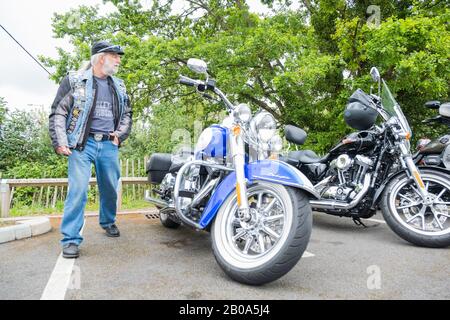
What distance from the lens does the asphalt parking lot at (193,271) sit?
226cm

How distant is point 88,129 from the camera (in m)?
3.27

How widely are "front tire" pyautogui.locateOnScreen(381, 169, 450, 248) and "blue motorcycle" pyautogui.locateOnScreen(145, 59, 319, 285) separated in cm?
163

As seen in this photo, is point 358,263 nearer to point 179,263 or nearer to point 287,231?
point 287,231

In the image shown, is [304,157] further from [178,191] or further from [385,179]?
[178,191]

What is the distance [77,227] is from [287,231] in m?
1.85

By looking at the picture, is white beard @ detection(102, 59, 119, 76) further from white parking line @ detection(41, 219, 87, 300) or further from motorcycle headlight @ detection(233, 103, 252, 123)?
white parking line @ detection(41, 219, 87, 300)

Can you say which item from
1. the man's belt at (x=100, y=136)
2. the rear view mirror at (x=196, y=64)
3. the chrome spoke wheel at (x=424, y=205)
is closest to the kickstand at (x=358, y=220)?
the chrome spoke wheel at (x=424, y=205)

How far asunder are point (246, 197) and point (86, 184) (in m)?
1.51

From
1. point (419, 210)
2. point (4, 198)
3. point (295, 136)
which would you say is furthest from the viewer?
point (4, 198)

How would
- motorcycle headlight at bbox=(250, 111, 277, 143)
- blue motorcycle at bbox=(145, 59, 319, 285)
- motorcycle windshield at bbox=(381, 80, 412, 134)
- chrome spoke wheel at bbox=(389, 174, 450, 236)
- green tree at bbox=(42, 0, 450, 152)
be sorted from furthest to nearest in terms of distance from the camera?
green tree at bbox=(42, 0, 450, 152)
motorcycle windshield at bbox=(381, 80, 412, 134)
chrome spoke wheel at bbox=(389, 174, 450, 236)
motorcycle headlight at bbox=(250, 111, 277, 143)
blue motorcycle at bbox=(145, 59, 319, 285)

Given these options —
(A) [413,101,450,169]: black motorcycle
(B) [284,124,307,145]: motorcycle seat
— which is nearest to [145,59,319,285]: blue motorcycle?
(B) [284,124,307,145]: motorcycle seat

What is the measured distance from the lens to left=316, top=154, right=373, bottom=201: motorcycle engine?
4.14 m

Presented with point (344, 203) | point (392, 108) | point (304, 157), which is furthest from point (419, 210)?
point (304, 157)

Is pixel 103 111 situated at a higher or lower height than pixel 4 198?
higher
